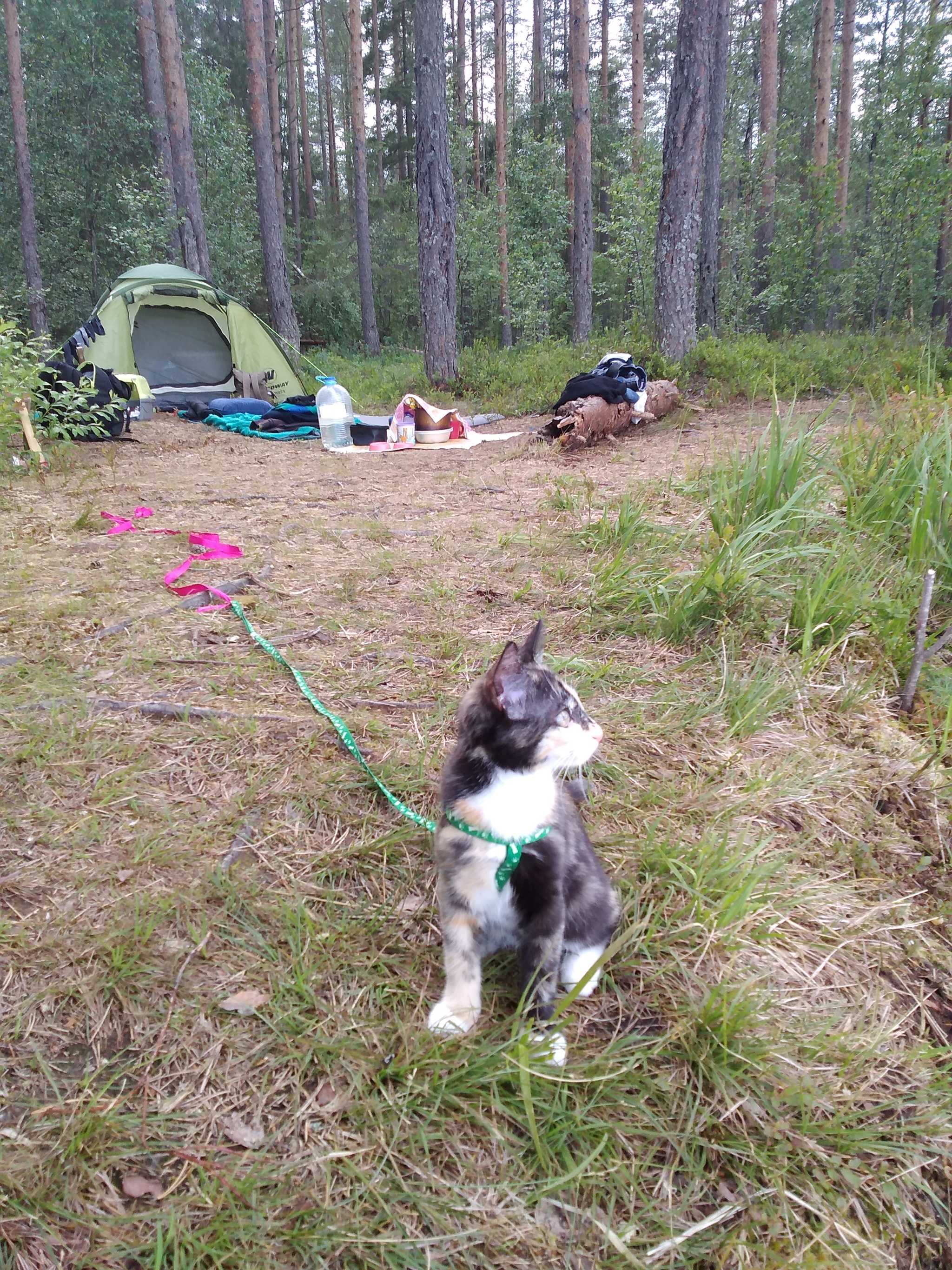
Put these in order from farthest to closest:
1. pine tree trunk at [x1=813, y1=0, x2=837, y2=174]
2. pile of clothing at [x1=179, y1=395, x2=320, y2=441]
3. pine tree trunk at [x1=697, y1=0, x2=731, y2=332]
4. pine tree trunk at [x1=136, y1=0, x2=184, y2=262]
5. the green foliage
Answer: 1. pine tree trunk at [x1=813, y1=0, x2=837, y2=174]
2. pine tree trunk at [x1=136, y1=0, x2=184, y2=262]
3. pine tree trunk at [x1=697, y1=0, x2=731, y2=332]
4. pile of clothing at [x1=179, y1=395, x2=320, y2=441]
5. the green foliage

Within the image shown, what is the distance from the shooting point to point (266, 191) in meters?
14.8

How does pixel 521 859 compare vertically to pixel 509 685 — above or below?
below

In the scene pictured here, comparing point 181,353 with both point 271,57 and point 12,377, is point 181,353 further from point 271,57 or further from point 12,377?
point 271,57

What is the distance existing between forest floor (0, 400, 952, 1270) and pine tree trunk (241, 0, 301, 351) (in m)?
13.6

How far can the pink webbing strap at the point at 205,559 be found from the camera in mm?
3500

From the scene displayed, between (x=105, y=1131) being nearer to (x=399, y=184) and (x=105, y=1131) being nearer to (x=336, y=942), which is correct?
(x=336, y=942)

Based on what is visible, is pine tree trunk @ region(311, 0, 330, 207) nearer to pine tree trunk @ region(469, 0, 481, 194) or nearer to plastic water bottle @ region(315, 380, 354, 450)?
pine tree trunk @ region(469, 0, 481, 194)

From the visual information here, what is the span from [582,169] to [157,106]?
9.67 meters

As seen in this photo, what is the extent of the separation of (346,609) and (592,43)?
3260cm

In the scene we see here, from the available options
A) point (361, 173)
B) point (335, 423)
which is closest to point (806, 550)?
point (335, 423)

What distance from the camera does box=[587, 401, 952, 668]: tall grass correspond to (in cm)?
292

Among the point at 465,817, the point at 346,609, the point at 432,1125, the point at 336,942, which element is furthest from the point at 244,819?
the point at 346,609

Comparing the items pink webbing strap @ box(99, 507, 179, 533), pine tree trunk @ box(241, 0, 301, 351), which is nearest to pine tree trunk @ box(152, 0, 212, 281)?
pine tree trunk @ box(241, 0, 301, 351)

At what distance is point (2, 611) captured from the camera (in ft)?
10.9
